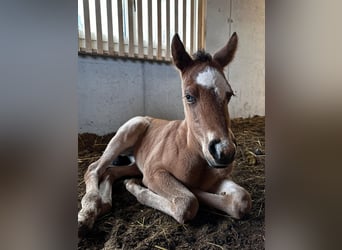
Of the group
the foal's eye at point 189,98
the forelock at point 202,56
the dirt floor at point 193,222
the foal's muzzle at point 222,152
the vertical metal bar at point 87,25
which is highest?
the vertical metal bar at point 87,25

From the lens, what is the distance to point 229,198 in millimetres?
604

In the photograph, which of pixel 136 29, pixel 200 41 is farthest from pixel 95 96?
pixel 200 41

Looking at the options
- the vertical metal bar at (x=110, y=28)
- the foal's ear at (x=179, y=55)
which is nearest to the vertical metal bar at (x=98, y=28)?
the vertical metal bar at (x=110, y=28)

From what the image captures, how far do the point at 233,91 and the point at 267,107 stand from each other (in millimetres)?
201

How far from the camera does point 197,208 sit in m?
0.60

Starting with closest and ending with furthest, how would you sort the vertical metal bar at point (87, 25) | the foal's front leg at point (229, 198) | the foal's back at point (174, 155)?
the vertical metal bar at point (87, 25), the foal's front leg at point (229, 198), the foal's back at point (174, 155)

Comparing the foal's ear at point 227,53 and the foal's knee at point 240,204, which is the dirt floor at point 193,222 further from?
the foal's ear at point 227,53

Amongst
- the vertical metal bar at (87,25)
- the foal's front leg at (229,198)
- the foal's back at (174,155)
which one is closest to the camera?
the vertical metal bar at (87,25)

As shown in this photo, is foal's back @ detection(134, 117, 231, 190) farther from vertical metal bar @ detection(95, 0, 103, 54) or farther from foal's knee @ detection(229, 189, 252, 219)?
vertical metal bar @ detection(95, 0, 103, 54)

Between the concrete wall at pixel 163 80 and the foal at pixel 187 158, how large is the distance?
32mm

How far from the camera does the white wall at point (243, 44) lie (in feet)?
1.63

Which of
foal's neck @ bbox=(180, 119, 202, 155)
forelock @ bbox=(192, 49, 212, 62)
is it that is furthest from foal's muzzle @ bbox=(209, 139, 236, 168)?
forelock @ bbox=(192, 49, 212, 62)

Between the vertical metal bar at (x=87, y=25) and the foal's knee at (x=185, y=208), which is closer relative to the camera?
the vertical metal bar at (x=87, y=25)
